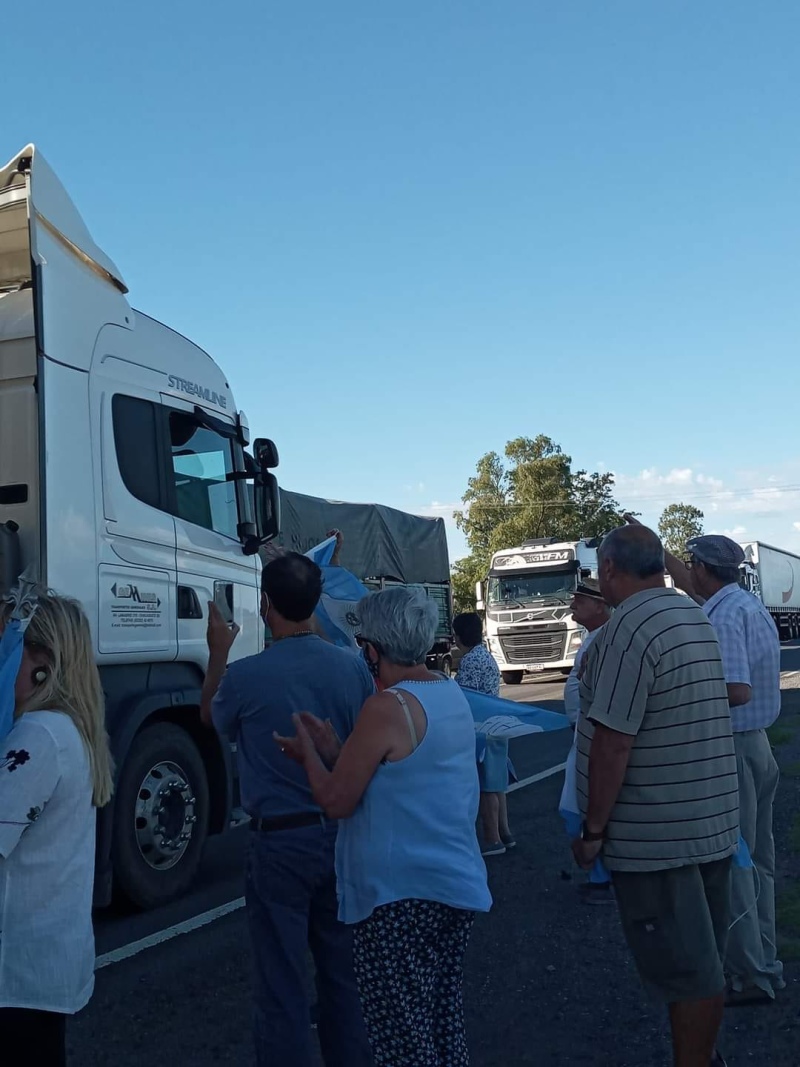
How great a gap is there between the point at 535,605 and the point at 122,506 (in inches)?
710

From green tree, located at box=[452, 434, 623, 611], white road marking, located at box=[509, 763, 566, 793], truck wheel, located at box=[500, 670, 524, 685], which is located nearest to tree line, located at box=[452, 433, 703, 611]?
green tree, located at box=[452, 434, 623, 611]

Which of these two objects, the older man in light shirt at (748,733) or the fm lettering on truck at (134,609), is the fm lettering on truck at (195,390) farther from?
the older man in light shirt at (748,733)

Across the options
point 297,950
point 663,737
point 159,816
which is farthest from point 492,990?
point 159,816

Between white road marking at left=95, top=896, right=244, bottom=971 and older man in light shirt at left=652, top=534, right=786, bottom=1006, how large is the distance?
289cm

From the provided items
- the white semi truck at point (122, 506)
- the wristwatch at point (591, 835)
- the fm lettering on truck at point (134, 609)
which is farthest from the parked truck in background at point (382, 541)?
the wristwatch at point (591, 835)

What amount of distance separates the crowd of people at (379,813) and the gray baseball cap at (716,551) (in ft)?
3.56

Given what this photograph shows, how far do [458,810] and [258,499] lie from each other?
470cm

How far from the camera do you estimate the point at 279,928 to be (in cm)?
328

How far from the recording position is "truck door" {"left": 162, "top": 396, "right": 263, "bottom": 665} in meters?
6.60

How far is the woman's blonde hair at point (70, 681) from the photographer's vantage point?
2.57m

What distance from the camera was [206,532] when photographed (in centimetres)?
686

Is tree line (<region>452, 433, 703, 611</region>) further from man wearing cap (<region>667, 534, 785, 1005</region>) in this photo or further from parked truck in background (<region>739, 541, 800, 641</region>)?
man wearing cap (<region>667, 534, 785, 1005</region>)

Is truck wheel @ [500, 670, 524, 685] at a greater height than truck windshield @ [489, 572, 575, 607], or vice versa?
truck windshield @ [489, 572, 575, 607]

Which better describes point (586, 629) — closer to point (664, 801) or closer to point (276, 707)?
point (664, 801)
